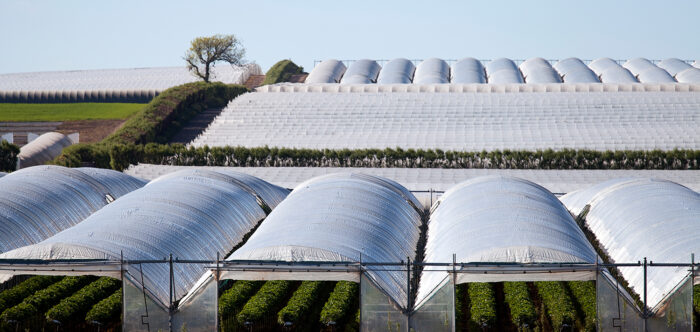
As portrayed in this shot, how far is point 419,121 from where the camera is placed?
49.1 meters

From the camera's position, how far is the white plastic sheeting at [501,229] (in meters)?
17.9

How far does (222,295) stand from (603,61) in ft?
206

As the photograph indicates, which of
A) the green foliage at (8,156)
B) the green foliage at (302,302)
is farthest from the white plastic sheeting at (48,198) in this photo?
the green foliage at (8,156)

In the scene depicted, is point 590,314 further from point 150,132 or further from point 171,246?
point 150,132

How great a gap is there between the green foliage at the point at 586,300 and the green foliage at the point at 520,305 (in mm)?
1172

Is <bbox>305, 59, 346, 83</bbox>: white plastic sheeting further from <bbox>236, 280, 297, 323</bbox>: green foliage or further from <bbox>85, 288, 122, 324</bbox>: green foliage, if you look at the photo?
<bbox>85, 288, 122, 324</bbox>: green foliage

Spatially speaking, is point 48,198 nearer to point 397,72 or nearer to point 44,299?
point 44,299

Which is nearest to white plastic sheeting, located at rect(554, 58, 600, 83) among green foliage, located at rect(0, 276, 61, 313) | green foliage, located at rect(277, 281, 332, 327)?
green foliage, located at rect(277, 281, 332, 327)

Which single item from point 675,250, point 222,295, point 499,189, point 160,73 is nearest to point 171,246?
point 222,295

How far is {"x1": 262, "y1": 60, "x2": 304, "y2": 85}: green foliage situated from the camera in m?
74.1

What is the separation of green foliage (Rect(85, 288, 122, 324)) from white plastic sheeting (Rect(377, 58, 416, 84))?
49638 millimetres

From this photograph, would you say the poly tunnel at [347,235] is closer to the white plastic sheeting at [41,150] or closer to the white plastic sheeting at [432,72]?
the white plastic sheeting at [41,150]

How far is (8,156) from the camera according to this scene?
43.2 metres

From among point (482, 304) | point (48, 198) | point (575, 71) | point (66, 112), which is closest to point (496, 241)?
point (482, 304)
